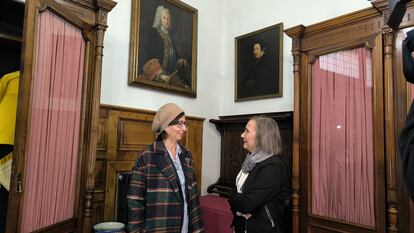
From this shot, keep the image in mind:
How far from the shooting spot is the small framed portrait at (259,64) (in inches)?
143

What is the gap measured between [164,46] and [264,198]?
2232mm

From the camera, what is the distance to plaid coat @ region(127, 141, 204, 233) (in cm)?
195

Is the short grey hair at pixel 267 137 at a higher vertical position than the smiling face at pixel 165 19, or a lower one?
lower

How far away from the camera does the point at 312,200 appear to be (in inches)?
103

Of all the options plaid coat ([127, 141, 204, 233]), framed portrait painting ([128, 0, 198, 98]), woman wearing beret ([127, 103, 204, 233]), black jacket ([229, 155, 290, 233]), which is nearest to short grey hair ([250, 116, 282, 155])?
black jacket ([229, 155, 290, 233])

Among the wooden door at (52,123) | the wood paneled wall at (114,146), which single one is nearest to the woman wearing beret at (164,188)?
the wooden door at (52,123)

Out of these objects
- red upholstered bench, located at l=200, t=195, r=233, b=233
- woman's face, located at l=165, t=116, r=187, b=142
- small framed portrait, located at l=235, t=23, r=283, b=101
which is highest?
small framed portrait, located at l=235, t=23, r=283, b=101

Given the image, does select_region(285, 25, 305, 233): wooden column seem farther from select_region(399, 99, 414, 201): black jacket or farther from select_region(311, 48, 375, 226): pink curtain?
select_region(399, 99, 414, 201): black jacket

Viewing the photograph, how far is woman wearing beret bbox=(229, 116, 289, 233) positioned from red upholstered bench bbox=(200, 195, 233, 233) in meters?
0.88

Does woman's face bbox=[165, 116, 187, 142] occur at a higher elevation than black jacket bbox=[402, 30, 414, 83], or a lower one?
lower

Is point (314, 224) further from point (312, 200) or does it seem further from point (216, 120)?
point (216, 120)

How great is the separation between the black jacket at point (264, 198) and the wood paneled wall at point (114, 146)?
1.11 metres

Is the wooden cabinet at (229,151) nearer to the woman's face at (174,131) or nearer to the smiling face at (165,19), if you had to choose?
the smiling face at (165,19)

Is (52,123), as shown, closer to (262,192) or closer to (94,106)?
(94,106)
